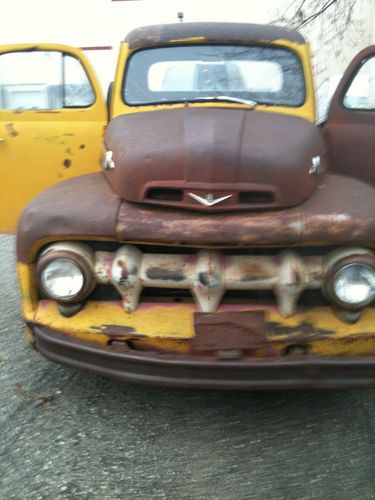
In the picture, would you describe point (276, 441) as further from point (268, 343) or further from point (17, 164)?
point (17, 164)

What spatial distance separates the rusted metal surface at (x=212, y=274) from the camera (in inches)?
107

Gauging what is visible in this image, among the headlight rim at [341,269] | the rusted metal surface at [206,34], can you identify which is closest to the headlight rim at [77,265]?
the headlight rim at [341,269]

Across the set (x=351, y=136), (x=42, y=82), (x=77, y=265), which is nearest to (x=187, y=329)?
(x=77, y=265)

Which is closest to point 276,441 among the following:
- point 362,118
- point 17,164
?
point 362,118

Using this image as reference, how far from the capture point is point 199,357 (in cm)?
270

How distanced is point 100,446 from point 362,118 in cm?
251

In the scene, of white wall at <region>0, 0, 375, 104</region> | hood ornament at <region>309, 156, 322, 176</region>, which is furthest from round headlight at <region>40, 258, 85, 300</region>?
white wall at <region>0, 0, 375, 104</region>

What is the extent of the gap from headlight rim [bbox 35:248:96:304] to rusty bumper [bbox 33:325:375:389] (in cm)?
23

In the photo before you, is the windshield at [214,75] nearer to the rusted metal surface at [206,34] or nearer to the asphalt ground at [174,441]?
the rusted metal surface at [206,34]

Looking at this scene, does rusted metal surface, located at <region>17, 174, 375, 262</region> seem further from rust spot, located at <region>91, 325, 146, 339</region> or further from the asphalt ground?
the asphalt ground

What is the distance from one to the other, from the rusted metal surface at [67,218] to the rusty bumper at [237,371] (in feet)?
1.79

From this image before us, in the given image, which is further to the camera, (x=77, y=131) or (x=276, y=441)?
(x=77, y=131)

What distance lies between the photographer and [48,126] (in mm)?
3904

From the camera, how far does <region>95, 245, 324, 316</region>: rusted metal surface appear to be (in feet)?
8.92
